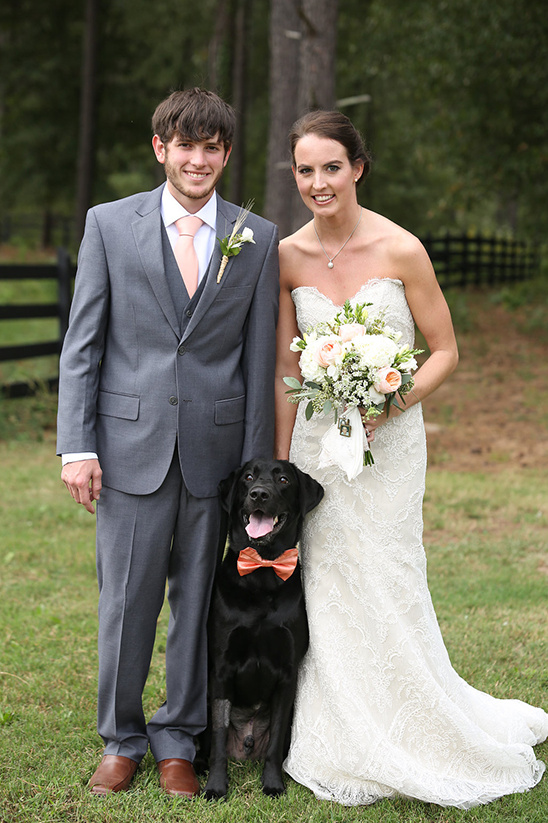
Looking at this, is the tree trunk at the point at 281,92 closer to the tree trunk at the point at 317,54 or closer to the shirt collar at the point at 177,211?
the tree trunk at the point at 317,54

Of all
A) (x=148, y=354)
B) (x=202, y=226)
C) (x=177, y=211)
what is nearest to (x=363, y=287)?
(x=202, y=226)

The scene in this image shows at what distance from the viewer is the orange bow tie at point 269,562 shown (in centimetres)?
314

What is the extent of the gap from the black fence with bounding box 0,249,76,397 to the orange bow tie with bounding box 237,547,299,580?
6.90 meters

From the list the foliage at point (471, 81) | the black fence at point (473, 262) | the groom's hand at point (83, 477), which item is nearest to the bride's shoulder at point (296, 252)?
the groom's hand at point (83, 477)

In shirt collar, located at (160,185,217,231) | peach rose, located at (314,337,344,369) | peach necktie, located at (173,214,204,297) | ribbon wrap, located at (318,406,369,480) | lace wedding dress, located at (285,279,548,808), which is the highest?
shirt collar, located at (160,185,217,231)

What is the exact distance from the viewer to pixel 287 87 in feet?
33.1

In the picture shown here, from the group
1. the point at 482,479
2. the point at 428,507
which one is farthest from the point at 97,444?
the point at 482,479

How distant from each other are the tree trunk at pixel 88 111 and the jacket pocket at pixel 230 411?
1489 cm

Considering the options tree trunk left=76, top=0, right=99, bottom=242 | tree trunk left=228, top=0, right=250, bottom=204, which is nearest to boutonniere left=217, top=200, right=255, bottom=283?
tree trunk left=76, top=0, right=99, bottom=242

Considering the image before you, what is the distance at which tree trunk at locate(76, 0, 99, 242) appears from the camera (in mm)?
17344

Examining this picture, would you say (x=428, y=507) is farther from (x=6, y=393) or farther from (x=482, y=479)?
(x=6, y=393)

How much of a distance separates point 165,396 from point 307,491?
0.67m

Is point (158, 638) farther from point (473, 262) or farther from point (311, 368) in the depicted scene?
point (473, 262)

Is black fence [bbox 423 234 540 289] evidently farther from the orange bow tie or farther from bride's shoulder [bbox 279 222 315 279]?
the orange bow tie
